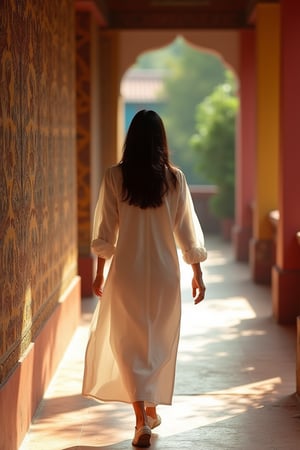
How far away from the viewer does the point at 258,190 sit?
33.9 ft

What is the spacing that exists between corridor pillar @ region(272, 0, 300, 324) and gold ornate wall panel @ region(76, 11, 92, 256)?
8.53 feet

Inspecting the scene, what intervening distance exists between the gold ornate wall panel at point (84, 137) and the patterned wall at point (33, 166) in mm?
2291

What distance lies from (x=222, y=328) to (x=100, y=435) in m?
3.25

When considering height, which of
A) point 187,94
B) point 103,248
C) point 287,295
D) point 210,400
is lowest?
point 210,400

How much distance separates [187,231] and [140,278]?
0.38 m

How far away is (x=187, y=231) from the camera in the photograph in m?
4.68

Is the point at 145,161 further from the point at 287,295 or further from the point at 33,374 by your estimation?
the point at 287,295

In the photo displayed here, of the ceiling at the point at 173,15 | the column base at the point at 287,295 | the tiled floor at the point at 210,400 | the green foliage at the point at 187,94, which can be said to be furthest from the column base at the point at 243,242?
the green foliage at the point at 187,94

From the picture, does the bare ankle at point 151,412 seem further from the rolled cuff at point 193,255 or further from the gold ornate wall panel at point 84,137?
the gold ornate wall panel at point 84,137

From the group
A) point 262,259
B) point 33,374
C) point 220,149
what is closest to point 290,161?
point 262,259

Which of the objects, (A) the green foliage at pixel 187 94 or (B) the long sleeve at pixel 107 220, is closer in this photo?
(B) the long sleeve at pixel 107 220

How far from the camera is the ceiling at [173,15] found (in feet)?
36.8

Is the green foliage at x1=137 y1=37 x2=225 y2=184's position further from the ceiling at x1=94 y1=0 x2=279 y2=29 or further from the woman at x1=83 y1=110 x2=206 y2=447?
the woman at x1=83 y1=110 x2=206 y2=447

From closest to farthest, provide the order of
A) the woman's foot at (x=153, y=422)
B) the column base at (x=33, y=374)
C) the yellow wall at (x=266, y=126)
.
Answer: the column base at (x=33, y=374) → the woman's foot at (x=153, y=422) → the yellow wall at (x=266, y=126)
